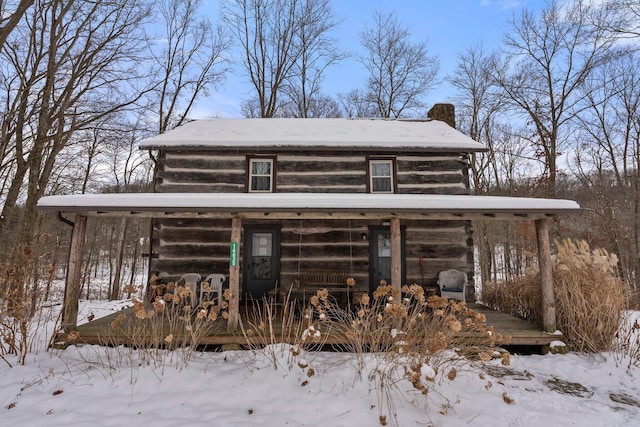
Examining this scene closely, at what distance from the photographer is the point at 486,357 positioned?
422 cm

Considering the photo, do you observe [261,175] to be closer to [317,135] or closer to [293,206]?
[317,135]

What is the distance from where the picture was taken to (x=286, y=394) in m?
4.38

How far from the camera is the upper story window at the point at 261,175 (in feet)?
32.4

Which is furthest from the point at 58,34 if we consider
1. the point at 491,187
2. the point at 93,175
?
the point at 491,187

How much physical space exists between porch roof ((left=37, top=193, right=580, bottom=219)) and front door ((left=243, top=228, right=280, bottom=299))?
3.25 m

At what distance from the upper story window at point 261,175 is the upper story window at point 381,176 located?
3118mm

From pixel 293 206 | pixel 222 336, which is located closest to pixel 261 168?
pixel 293 206

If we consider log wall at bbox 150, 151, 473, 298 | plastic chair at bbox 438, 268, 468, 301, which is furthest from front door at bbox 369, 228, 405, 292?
plastic chair at bbox 438, 268, 468, 301

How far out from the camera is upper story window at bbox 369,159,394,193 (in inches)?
392

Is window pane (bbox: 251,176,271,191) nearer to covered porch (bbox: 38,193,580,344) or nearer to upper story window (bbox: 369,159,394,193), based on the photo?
upper story window (bbox: 369,159,394,193)

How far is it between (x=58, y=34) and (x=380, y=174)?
1217cm

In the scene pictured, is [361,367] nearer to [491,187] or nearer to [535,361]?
[535,361]

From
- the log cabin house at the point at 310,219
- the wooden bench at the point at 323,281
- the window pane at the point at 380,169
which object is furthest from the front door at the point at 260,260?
the window pane at the point at 380,169

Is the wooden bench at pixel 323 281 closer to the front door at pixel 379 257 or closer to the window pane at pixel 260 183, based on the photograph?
the front door at pixel 379 257
